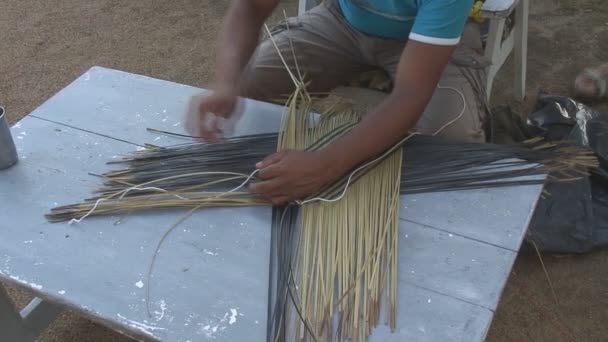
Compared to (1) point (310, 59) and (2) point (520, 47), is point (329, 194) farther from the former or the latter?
(2) point (520, 47)

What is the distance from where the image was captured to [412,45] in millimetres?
1353

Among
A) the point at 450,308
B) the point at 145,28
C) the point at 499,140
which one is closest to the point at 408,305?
the point at 450,308

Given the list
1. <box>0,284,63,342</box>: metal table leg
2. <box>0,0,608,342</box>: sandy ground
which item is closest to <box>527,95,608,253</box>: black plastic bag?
<box>0,0,608,342</box>: sandy ground

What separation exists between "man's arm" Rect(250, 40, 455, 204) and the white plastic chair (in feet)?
1.87

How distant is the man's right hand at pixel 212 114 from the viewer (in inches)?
56.8

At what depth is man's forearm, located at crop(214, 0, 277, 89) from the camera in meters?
1.63

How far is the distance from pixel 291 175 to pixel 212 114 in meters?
0.34

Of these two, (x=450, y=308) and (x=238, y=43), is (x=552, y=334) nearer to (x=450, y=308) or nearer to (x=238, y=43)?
(x=450, y=308)

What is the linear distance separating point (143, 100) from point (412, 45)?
691 millimetres

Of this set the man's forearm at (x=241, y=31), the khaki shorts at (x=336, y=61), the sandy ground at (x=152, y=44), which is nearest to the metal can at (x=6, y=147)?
the man's forearm at (x=241, y=31)

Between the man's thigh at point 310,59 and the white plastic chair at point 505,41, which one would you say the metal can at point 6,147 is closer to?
the man's thigh at point 310,59

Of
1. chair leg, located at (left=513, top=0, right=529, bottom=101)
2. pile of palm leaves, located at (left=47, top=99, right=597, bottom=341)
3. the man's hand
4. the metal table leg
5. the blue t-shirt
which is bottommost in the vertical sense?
the metal table leg

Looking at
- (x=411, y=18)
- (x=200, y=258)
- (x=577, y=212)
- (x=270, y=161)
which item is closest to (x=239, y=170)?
(x=270, y=161)

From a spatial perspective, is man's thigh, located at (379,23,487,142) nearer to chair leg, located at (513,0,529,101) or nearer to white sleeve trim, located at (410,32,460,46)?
white sleeve trim, located at (410,32,460,46)
